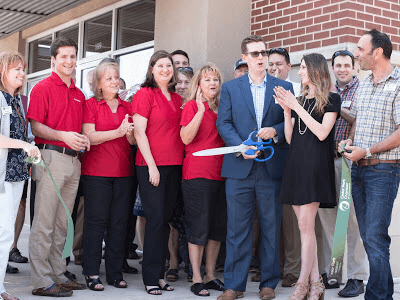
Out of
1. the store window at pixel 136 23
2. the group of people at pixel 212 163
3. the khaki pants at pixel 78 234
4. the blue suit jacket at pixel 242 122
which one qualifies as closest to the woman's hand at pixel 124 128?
the group of people at pixel 212 163

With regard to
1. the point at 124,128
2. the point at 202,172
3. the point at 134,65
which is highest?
the point at 134,65

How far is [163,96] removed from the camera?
4977 millimetres

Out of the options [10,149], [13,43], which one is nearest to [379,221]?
[10,149]

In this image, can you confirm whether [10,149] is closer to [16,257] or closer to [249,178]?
[249,178]

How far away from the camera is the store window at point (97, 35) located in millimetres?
9062

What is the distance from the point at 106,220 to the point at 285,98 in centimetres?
190

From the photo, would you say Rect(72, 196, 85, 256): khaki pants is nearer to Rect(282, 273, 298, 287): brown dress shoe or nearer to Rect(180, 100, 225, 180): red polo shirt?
Rect(180, 100, 225, 180): red polo shirt

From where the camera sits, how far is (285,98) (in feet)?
14.2

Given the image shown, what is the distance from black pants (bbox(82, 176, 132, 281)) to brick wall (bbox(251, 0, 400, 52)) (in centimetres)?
243

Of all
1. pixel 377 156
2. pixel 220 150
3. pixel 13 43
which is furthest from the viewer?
pixel 13 43

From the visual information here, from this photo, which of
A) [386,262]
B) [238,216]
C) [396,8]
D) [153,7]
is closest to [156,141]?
[238,216]

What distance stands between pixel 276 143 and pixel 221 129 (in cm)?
46

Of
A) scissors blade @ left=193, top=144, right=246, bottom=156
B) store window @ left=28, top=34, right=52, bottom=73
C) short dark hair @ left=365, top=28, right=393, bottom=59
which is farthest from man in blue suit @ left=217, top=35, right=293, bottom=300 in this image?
store window @ left=28, top=34, right=52, bottom=73

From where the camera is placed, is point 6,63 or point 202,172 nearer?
point 6,63
